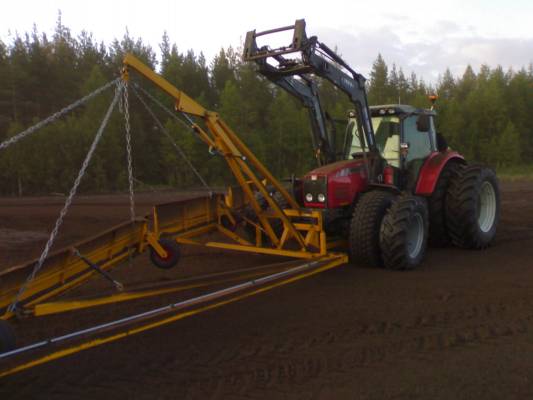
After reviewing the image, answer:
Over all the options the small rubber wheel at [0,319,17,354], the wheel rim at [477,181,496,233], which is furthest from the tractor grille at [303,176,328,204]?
the small rubber wheel at [0,319,17,354]

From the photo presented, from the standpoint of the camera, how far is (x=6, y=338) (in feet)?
10.6

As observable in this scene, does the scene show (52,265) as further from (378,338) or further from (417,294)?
(417,294)

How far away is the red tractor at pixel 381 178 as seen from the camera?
6250 mm

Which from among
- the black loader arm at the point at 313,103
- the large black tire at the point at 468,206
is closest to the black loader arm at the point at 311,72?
the black loader arm at the point at 313,103

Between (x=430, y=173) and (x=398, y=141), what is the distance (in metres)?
0.69

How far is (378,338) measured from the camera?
4242 mm

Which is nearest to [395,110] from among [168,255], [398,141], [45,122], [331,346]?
[398,141]

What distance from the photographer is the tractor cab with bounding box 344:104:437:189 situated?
7.41 metres

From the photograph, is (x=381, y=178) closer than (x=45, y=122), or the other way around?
(x=45, y=122)

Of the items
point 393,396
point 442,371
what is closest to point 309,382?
point 393,396

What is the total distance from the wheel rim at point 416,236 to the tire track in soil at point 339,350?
1.79 metres

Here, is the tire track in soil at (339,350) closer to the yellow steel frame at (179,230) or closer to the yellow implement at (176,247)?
the yellow implement at (176,247)

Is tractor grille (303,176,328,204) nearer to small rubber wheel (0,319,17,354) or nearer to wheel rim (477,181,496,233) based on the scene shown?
wheel rim (477,181,496,233)

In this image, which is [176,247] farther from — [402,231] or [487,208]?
[487,208]
